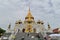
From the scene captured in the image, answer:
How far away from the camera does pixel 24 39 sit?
26.3 meters

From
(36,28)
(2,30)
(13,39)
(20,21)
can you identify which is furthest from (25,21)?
(13,39)

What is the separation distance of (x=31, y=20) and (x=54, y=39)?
3127 cm

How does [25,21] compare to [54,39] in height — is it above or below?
above

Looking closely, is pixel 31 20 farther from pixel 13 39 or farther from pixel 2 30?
pixel 13 39

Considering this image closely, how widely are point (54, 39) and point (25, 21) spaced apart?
31.3m

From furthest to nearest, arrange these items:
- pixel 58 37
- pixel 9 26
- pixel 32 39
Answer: pixel 9 26, pixel 32 39, pixel 58 37

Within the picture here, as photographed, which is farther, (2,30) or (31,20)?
(2,30)

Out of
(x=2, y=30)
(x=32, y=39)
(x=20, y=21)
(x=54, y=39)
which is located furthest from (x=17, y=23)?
(x=54, y=39)

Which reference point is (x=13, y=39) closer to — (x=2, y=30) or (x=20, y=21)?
(x=20, y=21)

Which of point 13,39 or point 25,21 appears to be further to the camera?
point 25,21

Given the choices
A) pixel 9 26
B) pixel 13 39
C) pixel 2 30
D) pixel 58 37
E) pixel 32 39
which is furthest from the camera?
pixel 2 30

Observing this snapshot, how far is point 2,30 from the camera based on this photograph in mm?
57969

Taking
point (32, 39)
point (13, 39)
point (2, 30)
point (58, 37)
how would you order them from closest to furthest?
point (58, 37)
point (32, 39)
point (13, 39)
point (2, 30)

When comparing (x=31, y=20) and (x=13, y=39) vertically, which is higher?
(x=31, y=20)
